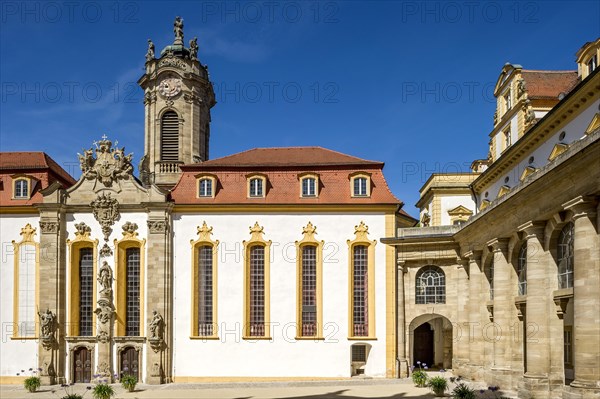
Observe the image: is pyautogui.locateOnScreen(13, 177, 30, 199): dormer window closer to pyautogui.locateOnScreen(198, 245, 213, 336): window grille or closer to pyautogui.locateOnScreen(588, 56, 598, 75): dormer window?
pyautogui.locateOnScreen(198, 245, 213, 336): window grille

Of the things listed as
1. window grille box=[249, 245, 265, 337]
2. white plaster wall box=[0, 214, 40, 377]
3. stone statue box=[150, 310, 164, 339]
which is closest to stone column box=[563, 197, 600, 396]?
window grille box=[249, 245, 265, 337]

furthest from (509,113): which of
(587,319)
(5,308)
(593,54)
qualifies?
(5,308)

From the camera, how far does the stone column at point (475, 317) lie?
3353 centimetres

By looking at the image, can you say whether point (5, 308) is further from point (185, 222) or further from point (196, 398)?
point (196, 398)

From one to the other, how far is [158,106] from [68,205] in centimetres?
1360

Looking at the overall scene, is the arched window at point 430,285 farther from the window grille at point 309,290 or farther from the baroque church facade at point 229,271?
the window grille at point 309,290

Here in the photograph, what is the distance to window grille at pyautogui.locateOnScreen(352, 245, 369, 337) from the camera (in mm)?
38281

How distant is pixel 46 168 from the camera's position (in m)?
41.2

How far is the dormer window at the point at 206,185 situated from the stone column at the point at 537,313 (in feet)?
66.7

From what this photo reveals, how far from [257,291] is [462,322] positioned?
11.9 m

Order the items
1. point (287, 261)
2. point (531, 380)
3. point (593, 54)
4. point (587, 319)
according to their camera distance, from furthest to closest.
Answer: point (287, 261), point (593, 54), point (531, 380), point (587, 319)

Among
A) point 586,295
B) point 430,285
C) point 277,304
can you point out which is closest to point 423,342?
point 430,285

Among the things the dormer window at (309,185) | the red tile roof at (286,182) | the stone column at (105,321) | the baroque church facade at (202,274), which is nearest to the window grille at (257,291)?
the baroque church facade at (202,274)

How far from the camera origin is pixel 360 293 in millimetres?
38688
